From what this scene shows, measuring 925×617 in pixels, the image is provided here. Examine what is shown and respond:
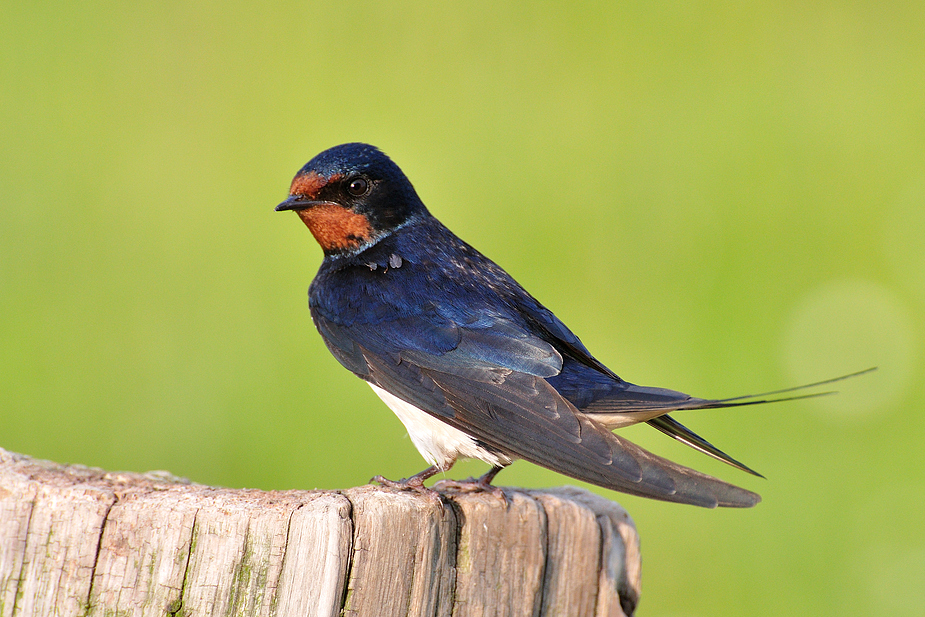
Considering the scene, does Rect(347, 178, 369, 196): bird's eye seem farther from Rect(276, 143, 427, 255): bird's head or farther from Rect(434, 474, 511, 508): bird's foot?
Rect(434, 474, 511, 508): bird's foot

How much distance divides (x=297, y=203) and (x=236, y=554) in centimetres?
137

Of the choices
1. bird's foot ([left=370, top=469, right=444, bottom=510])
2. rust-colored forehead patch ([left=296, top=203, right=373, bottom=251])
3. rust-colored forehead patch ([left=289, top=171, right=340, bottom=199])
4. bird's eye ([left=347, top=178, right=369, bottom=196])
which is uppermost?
bird's eye ([left=347, top=178, right=369, bottom=196])

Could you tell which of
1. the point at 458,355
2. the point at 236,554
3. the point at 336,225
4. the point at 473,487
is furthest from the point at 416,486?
the point at 336,225

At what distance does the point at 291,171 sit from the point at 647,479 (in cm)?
362

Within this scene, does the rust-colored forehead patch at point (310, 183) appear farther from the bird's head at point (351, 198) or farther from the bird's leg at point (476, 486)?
the bird's leg at point (476, 486)

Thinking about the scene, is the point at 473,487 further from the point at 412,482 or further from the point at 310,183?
the point at 310,183

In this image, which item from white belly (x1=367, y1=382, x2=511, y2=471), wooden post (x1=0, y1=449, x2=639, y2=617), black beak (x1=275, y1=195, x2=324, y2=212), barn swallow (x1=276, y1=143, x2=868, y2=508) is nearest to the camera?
wooden post (x1=0, y1=449, x2=639, y2=617)

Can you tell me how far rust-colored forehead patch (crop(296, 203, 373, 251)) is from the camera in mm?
3025

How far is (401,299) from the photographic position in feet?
9.11

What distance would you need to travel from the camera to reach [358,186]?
10.00 ft

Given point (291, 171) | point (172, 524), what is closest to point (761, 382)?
point (291, 171)

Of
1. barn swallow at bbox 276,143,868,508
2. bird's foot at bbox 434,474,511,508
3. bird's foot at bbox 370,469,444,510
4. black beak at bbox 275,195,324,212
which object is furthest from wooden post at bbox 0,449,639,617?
black beak at bbox 275,195,324,212

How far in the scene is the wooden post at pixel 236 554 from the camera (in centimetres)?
189

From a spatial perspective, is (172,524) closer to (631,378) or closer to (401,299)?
(401,299)
